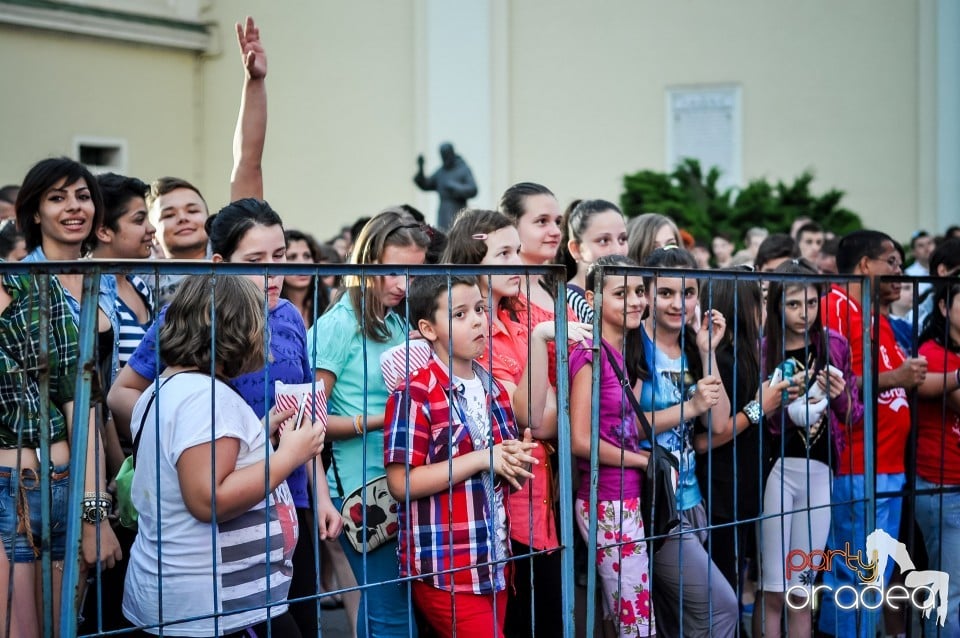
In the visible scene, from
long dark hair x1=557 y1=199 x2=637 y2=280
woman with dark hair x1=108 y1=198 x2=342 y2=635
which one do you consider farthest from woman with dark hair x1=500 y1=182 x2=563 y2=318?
woman with dark hair x1=108 y1=198 x2=342 y2=635

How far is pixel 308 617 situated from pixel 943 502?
8.97 feet

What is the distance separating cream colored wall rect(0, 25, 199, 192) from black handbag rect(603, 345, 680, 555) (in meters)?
14.6

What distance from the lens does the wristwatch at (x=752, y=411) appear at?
13.6 ft

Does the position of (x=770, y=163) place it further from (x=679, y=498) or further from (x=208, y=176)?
(x=679, y=498)

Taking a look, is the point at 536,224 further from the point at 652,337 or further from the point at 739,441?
the point at 739,441

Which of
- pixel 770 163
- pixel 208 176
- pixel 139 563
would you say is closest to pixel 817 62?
pixel 770 163

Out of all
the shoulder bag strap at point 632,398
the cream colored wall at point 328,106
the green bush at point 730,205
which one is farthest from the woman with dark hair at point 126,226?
the cream colored wall at point 328,106

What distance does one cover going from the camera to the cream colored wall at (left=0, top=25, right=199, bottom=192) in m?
17.0

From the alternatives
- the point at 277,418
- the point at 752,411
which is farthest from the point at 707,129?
the point at 277,418

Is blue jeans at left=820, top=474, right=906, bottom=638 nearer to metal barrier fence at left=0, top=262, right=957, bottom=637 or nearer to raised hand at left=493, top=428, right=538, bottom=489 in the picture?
metal barrier fence at left=0, top=262, right=957, bottom=637

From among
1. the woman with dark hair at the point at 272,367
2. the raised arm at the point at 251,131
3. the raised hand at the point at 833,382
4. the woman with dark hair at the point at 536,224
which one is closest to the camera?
the woman with dark hair at the point at 272,367

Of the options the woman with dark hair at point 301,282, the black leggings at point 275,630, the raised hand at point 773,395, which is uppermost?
the woman with dark hair at point 301,282

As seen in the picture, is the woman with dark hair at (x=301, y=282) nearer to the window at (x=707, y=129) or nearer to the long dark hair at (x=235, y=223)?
the long dark hair at (x=235, y=223)

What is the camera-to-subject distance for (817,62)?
16.3m
